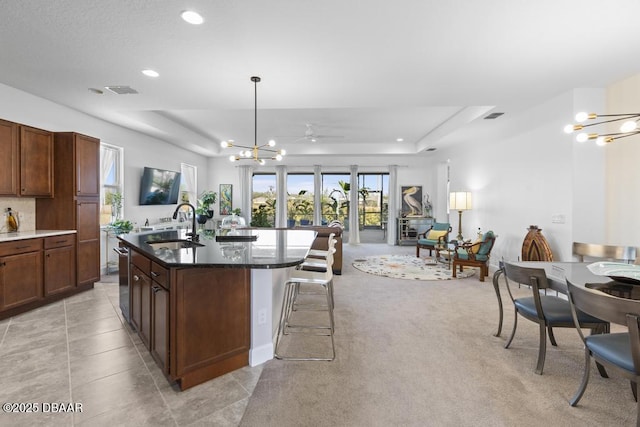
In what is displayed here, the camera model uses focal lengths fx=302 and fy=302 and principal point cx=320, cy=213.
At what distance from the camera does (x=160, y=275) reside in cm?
212

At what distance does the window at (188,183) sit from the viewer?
823cm

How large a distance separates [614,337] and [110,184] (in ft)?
23.2

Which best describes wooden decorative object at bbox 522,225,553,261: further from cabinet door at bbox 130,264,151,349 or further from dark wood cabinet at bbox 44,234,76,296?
dark wood cabinet at bbox 44,234,76,296

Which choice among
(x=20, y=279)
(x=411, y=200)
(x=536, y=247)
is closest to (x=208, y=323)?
(x=20, y=279)

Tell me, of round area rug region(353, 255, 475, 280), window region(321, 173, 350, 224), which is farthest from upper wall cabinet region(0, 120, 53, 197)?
window region(321, 173, 350, 224)

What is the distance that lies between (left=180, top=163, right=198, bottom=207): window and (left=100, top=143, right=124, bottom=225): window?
84.6 inches

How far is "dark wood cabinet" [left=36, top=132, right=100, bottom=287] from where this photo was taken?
420 centimetres

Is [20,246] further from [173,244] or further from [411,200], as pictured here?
[411,200]

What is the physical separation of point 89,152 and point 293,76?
129 inches

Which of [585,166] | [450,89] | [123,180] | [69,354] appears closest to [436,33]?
[450,89]

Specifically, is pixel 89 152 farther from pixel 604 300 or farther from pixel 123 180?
pixel 604 300

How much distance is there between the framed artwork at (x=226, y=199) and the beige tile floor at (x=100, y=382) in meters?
6.74

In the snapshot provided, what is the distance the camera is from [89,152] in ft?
14.5

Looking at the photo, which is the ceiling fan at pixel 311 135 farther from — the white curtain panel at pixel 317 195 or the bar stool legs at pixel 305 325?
the bar stool legs at pixel 305 325
